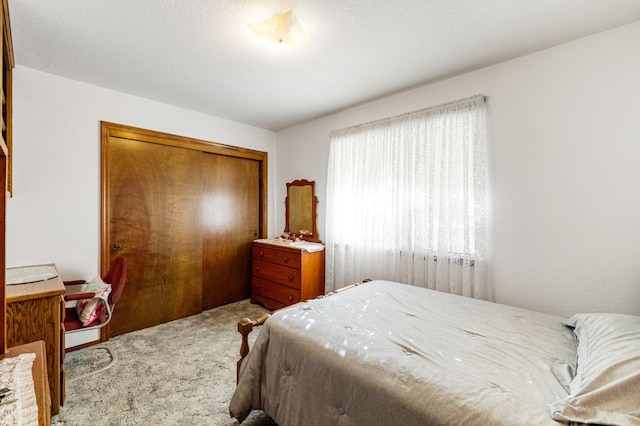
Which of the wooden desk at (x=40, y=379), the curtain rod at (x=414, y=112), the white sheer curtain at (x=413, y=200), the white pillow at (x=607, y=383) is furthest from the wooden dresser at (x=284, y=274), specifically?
the white pillow at (x=607, y=383)

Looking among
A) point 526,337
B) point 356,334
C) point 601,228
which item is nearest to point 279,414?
point 356,334

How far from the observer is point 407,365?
48.1 inches

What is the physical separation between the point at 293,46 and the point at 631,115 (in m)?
2.28

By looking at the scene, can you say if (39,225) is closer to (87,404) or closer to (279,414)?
(87,404)

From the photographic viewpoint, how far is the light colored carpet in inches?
69.9

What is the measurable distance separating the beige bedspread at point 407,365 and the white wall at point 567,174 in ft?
1.42

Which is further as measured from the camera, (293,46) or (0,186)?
(293,46)

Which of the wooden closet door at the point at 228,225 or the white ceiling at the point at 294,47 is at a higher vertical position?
the white ceiling at the point at 294,47

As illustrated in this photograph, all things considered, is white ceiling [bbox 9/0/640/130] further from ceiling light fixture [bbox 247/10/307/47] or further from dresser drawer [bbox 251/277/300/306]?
dresser drawer [bbox 251/277/300/306]

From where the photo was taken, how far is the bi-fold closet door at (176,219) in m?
2.92

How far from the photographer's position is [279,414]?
1.49 meters

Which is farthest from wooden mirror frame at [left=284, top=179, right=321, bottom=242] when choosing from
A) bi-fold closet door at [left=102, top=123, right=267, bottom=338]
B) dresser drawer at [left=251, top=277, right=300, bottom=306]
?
dresser drawer at [left=251, top=277, right=300, bottom=306]

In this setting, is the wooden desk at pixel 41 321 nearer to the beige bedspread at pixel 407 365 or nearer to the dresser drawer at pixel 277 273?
the beige bedspread at pixel 407 365

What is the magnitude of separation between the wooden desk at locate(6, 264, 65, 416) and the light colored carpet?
236 mm
